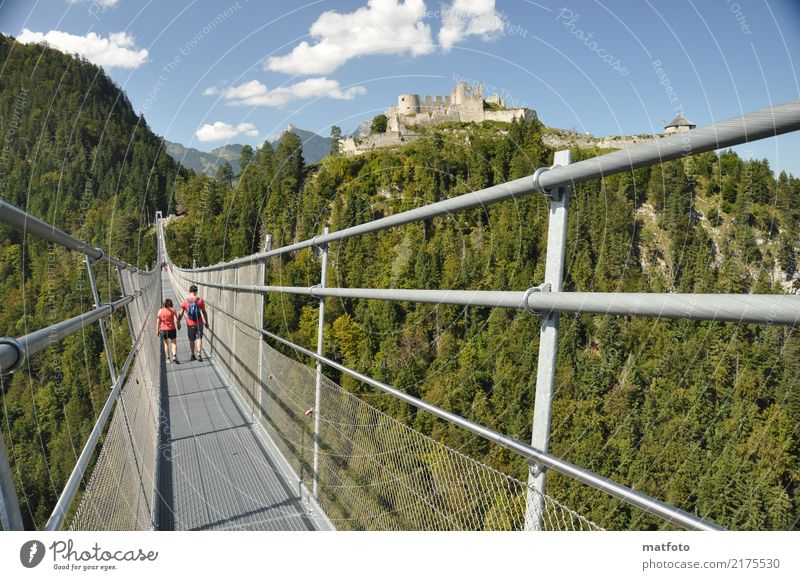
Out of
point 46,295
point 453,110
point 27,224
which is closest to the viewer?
point 27,224

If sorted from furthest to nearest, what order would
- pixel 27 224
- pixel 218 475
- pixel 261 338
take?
pixel 261 338, pixel 218 475, pixel 27 224

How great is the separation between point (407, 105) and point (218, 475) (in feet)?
216

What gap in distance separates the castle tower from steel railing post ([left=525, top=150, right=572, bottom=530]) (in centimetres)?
6684

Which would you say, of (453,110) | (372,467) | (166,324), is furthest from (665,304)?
(453,110)

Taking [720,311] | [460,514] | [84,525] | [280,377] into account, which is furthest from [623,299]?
[280,377]

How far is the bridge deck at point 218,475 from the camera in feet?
8.55

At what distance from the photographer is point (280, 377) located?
3471mm

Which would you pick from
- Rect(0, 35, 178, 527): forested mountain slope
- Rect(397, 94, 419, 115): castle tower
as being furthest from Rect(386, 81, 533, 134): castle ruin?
Rect(0, 35, 178, 527): forested mountain slope

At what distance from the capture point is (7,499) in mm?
795

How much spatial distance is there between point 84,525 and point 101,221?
25.2 ft

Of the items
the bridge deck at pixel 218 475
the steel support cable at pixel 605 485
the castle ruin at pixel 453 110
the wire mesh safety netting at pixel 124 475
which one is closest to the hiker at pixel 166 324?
the bridge deck at pixel 218 475

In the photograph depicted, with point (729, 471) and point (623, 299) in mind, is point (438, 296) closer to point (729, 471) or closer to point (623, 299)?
point (623, 299)

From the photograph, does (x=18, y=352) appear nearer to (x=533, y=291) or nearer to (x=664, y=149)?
(x=533, y=291)

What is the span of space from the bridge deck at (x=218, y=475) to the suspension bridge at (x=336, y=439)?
1 cm
